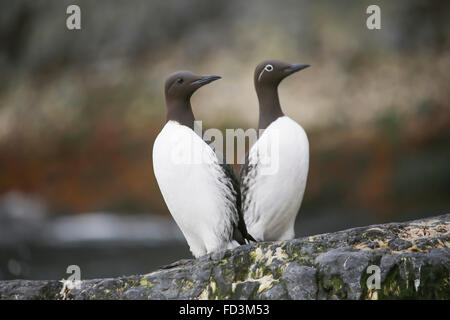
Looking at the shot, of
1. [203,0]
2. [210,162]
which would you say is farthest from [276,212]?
[203,0]

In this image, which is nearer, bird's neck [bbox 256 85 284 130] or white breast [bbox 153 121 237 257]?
white breast [bbox 153 121 237 257]

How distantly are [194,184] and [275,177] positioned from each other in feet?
1.80

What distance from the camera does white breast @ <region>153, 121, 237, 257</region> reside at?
11.6 feet

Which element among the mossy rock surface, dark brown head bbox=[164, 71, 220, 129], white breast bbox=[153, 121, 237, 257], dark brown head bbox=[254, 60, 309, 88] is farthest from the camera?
dark brown head bbox=[254, 60, 309, 88]

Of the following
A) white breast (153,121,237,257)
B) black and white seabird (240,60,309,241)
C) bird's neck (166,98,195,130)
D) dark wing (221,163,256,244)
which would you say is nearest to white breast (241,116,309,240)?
black and white seabird (240,60,309,241)

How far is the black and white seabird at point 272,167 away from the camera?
3.72 meters

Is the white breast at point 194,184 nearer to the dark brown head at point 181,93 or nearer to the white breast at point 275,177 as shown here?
the dark brown head at point 181,93

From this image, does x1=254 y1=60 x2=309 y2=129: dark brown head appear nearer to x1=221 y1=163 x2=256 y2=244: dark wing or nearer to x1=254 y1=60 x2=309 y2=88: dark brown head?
x1=254 y1=60 x2=309 y2=88: dark brown head

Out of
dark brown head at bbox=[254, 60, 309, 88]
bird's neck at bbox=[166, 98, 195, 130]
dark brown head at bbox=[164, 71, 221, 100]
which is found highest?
dark brown head at bbox=[254, 60, 309, 88]

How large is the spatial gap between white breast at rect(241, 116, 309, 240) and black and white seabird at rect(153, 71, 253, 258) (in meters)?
0.13

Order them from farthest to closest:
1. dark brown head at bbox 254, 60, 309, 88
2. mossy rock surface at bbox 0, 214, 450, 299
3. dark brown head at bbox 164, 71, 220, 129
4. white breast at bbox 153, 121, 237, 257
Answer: dark brown head at bbox 254, 60, 309, 88 → dark brown head at bbox 164, 71, 220, 129 → white breast at bbox 153, 121, 237, 257 → mossy rock surface at bbox 0, 214, 450, 299

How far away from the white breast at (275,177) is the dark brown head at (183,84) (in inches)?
22.1

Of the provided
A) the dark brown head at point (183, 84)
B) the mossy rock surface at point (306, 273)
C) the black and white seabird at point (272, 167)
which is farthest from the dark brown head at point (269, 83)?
the mossy rock surface at point (306, 273)

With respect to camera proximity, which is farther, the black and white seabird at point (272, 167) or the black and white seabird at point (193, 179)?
the black and white seabird at point (272, 167)
